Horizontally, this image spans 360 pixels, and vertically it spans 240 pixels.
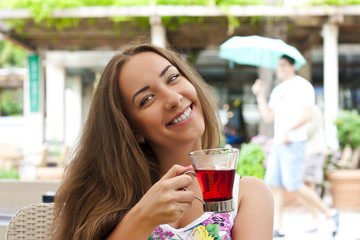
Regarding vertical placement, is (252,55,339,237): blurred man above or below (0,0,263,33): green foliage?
below

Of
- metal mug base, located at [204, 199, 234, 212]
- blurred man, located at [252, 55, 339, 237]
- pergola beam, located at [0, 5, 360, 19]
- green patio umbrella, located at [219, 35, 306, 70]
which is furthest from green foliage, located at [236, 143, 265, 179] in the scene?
metal mug base, located at [204, 199, 234, 212]

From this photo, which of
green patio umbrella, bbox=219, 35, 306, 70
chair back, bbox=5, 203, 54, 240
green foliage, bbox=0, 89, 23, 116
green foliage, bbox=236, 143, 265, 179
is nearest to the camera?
chair back, bbox=5, 203, 54, 240

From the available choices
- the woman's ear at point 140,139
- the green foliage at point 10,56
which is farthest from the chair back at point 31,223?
the green foliage at point 10,56

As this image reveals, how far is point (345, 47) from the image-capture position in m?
11.4

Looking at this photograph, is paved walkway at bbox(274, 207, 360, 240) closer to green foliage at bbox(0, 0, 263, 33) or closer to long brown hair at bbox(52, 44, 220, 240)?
long brown hair at bbox(52, 44, 220, 240)

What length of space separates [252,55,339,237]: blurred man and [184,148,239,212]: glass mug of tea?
10.5 ft

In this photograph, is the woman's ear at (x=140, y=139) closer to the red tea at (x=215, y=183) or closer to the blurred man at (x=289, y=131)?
the red tea at (x=215, y=183)

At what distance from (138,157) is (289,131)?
3.12 meters

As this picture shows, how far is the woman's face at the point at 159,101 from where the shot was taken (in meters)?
1.40

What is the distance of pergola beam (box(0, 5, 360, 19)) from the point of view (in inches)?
307

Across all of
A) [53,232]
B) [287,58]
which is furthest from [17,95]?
[53,232]

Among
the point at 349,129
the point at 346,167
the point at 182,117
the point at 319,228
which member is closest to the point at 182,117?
the point at 182,117

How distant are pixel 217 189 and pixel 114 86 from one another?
1.73 feet

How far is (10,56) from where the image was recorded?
68.9ft
